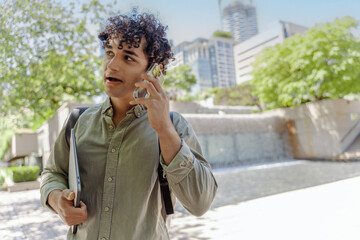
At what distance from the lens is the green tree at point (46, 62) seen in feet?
25.0

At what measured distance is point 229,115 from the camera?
18.0 m

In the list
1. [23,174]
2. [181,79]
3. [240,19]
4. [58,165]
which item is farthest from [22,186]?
[240,19]

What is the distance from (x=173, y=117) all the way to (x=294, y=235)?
3.50 meters

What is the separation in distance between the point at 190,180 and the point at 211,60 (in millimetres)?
81655

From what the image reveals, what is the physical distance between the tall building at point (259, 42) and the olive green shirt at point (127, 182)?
53.9 metres

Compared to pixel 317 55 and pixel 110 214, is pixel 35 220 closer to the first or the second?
pixel 110 214

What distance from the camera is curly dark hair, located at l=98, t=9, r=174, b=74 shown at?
3.40ft

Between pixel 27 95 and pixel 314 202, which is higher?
pixel 27 95

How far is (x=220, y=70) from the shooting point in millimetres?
85500

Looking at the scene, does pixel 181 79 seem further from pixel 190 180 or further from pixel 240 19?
pixel 240 19

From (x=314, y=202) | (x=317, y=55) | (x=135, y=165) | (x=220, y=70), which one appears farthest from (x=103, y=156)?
(x=220, y=70)

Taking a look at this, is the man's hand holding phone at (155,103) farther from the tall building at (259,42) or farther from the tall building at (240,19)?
the tall building at (240,19)

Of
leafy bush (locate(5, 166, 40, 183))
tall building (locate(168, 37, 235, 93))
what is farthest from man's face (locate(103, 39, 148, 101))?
tall building (locate(168, 37, 235, 93))

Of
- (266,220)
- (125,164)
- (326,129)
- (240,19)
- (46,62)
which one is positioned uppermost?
(240,19)
